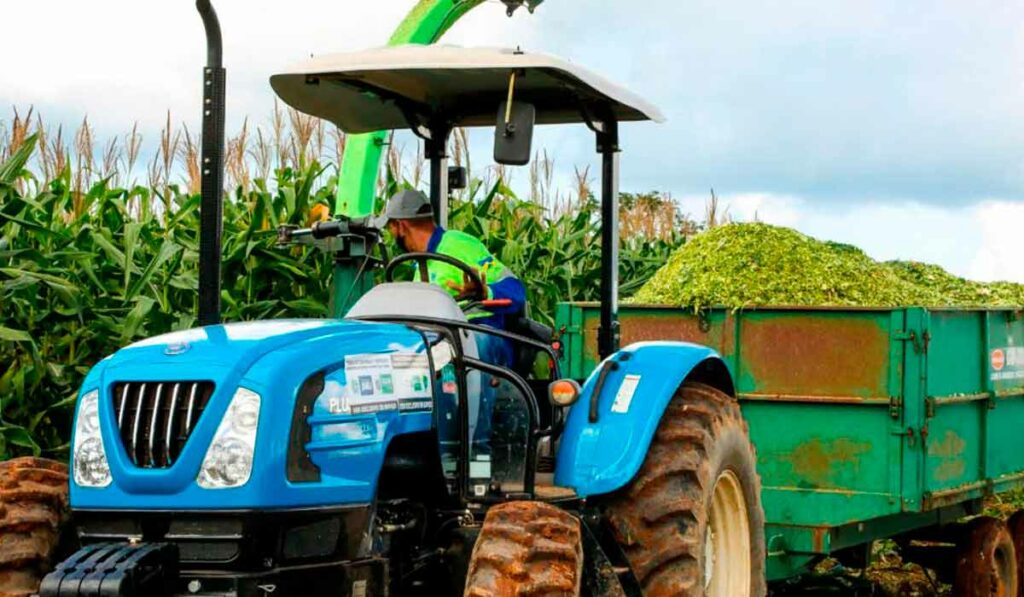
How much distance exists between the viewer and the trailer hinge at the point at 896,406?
763cm

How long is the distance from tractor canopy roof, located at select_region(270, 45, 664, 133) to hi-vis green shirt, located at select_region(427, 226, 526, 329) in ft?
2.21

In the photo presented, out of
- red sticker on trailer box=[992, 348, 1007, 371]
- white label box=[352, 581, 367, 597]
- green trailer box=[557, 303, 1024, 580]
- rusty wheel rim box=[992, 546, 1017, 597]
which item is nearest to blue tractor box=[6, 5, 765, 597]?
white label box=[352, 581, 367, 597]

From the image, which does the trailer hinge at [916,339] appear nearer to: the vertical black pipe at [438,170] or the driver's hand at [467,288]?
the vertical black pipe at [438,170]

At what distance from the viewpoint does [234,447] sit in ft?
15.4

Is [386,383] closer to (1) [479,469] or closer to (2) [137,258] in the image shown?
(1) [479,469]

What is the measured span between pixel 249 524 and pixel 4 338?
11.4ft

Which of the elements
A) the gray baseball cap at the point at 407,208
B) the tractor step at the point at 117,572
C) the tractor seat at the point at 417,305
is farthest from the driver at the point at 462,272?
the tractor step at the point at 117,572

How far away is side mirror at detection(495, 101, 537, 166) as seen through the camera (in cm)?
545

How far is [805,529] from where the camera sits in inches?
297

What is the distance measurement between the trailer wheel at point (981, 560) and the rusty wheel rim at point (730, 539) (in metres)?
2.83

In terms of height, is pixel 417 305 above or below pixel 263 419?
above

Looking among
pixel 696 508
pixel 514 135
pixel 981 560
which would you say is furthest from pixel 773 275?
pixel 514 135

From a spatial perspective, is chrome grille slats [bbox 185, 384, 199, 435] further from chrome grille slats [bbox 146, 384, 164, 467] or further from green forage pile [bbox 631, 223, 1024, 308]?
green forage pile [bbox 631, 223, 1024, 308]

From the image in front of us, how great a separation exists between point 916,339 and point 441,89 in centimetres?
279
